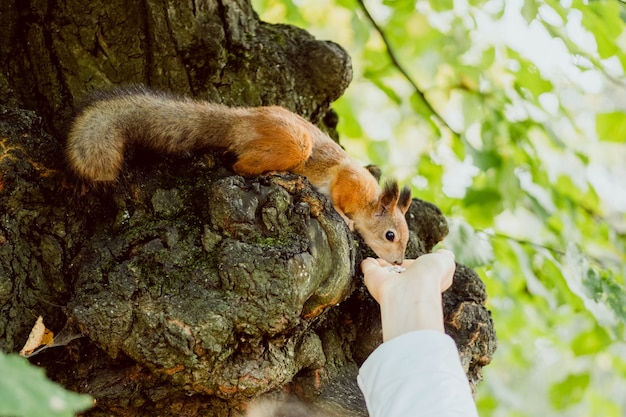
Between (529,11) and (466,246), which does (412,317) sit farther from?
(529,11)

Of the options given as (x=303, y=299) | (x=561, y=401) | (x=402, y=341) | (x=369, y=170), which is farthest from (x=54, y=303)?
(x=561, y=401)

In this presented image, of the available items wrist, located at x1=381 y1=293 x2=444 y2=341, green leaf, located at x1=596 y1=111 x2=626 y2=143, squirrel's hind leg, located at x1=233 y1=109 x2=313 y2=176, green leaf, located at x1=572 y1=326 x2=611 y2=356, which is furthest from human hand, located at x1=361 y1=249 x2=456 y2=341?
green leaf, located at x1=572 y1=326 x2=611 y2=356

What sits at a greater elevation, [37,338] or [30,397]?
[30,397]

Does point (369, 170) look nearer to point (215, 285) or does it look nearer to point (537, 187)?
point (537, 187)

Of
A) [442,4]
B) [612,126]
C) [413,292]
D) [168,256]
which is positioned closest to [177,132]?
[168,256]

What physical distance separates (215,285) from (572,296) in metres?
1.35

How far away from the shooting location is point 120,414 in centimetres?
123

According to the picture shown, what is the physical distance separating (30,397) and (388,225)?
5.49 ft

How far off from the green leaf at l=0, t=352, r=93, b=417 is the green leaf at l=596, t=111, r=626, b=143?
71.6 inches

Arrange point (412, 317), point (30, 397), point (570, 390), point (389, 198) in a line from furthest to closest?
point (570, 390) < point (389, 198) < point (412, 317) < point (30, 397)

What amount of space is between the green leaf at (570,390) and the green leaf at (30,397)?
7.13ft

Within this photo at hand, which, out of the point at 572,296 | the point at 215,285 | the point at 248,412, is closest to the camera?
the point at 215,285

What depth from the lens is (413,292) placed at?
119 centimetres

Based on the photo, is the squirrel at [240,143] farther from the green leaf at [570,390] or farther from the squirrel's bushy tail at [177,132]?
the green leaf at [570,390]
